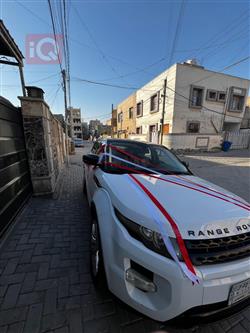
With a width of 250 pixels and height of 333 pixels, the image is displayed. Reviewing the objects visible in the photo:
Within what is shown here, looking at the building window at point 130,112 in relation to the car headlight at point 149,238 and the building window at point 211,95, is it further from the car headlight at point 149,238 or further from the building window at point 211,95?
the car headlight at point 149,238

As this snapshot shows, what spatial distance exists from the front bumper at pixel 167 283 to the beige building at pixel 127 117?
2306cm

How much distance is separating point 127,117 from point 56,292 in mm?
26196

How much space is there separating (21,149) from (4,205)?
1.41 metres

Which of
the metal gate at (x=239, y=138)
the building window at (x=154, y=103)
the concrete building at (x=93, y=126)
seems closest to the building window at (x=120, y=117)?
the building window at (x=154, y=103)

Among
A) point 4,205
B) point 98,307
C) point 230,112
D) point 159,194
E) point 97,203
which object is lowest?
point 98,307

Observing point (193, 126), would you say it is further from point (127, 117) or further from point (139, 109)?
point (127, 117)

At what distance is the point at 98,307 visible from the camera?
1610 mm

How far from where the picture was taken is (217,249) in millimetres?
1204

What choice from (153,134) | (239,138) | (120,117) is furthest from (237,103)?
(120,117)

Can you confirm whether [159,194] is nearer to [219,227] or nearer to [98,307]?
[219,227]

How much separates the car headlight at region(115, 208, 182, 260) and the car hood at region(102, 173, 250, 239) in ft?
0.11

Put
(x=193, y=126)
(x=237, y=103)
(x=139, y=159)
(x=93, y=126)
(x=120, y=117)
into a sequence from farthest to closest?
(x=93, y=126)
(x=120, y=117)
(x=237, y=103)
(x=193, y=126)
(x=139, y=159)

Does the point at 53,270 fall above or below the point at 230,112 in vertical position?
below

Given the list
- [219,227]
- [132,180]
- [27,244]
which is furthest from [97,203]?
[27,244]
